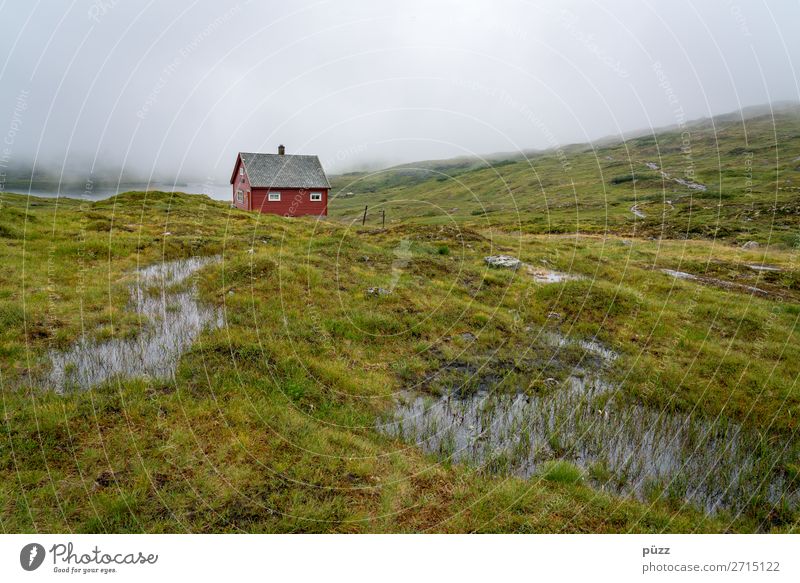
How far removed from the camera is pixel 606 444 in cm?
885

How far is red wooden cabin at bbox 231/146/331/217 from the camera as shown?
172 ft

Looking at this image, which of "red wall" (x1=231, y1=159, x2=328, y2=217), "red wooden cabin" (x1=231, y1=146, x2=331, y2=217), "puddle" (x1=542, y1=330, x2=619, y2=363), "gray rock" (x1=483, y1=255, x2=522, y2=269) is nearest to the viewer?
"puddle" (x1=542, y1=330, x2=619, y2=363)

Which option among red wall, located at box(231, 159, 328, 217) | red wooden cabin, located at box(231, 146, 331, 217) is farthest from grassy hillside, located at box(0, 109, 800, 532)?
red wooden cabin, located at box(231, 146, 331, 217)

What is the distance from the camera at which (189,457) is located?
7152 millimetres

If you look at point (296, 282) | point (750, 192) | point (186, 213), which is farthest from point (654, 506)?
point (750, 192)

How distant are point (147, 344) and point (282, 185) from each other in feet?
148

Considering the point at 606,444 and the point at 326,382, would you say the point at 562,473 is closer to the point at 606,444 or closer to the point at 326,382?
the point at 606,444

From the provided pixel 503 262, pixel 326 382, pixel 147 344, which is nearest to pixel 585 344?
pixel 326 382

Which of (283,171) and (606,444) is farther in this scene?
(283,171)

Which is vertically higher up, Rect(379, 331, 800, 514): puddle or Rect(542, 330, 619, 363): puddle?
Rect(542, 330, 619, 363): puddle

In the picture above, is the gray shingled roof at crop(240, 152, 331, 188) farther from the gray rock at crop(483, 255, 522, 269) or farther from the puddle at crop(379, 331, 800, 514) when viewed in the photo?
the puddle at crop(379, 331, 800, 514)

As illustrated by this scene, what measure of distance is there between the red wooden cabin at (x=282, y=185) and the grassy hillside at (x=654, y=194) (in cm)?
756
